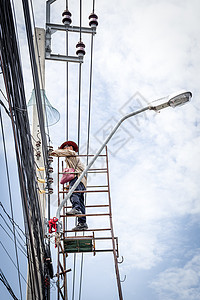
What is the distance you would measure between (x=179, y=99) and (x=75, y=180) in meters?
2.48

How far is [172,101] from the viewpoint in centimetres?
467

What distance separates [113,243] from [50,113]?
→ 3.08 m

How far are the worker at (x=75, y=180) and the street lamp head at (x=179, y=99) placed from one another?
215 centimetres

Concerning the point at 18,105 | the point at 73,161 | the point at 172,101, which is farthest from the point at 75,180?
the point at 18,105

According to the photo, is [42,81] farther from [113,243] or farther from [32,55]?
[113,243]

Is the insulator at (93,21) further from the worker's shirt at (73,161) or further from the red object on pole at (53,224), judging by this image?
the red object on pole at (53,224)

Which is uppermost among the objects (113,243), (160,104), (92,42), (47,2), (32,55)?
(47,2)

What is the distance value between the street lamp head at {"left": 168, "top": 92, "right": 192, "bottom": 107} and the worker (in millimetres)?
2147

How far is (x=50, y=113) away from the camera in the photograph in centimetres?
727

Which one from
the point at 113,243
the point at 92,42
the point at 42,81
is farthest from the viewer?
the point at 92,42

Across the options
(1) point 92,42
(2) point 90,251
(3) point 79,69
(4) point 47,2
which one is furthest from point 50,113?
(2) point 90,251

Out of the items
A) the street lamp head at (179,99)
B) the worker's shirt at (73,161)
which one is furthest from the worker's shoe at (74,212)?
the street lamp head at (179,99)

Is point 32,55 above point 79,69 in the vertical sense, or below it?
below

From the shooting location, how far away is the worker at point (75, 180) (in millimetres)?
5898
